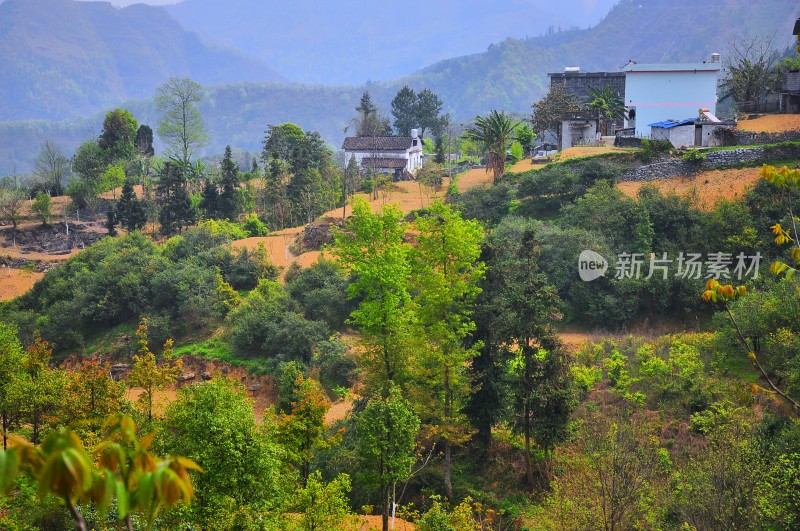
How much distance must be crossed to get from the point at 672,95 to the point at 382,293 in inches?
1058

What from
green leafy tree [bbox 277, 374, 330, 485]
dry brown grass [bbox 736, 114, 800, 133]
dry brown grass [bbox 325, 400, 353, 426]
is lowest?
dry brown grass [bbox 325, 400, 353, 426]

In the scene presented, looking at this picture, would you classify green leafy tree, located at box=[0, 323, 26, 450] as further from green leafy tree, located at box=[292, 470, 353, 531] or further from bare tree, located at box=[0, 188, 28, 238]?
bare tree, located at box=[0, 188, 28, 238]

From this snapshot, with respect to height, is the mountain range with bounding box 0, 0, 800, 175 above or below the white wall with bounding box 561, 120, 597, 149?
above

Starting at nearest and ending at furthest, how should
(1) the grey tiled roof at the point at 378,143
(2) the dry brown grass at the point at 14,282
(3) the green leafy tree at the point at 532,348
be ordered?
(3) the green leafy tree at the point at 532,348 < (2) the dry brown grass at the point at 14,282 < (1) the grey tiled roof at the point at 378,143

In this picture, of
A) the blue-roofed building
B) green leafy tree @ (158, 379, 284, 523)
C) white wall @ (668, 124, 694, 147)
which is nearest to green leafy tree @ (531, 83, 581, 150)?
the blue-roofed building

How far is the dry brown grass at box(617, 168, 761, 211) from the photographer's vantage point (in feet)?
97.1

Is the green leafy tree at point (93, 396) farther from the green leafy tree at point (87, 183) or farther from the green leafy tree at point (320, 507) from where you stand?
the green leafy tree at point (87, 183)

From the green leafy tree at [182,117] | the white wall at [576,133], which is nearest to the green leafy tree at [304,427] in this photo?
the white wall at [576,133]

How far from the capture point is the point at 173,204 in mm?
43344

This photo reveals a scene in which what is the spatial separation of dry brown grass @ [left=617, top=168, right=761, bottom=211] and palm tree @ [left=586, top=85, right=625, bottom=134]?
395 inches

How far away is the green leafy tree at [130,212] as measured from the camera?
43250 mm

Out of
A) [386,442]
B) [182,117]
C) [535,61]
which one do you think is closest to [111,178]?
[182,117]

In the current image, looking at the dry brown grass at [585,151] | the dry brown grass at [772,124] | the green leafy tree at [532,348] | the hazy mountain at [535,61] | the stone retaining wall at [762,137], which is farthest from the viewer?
the hazy mountain at [535,61]

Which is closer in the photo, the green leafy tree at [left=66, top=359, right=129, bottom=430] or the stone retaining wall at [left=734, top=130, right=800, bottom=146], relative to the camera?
the green leafy tree at [left=66, top=359, right=129, bottom=430]
